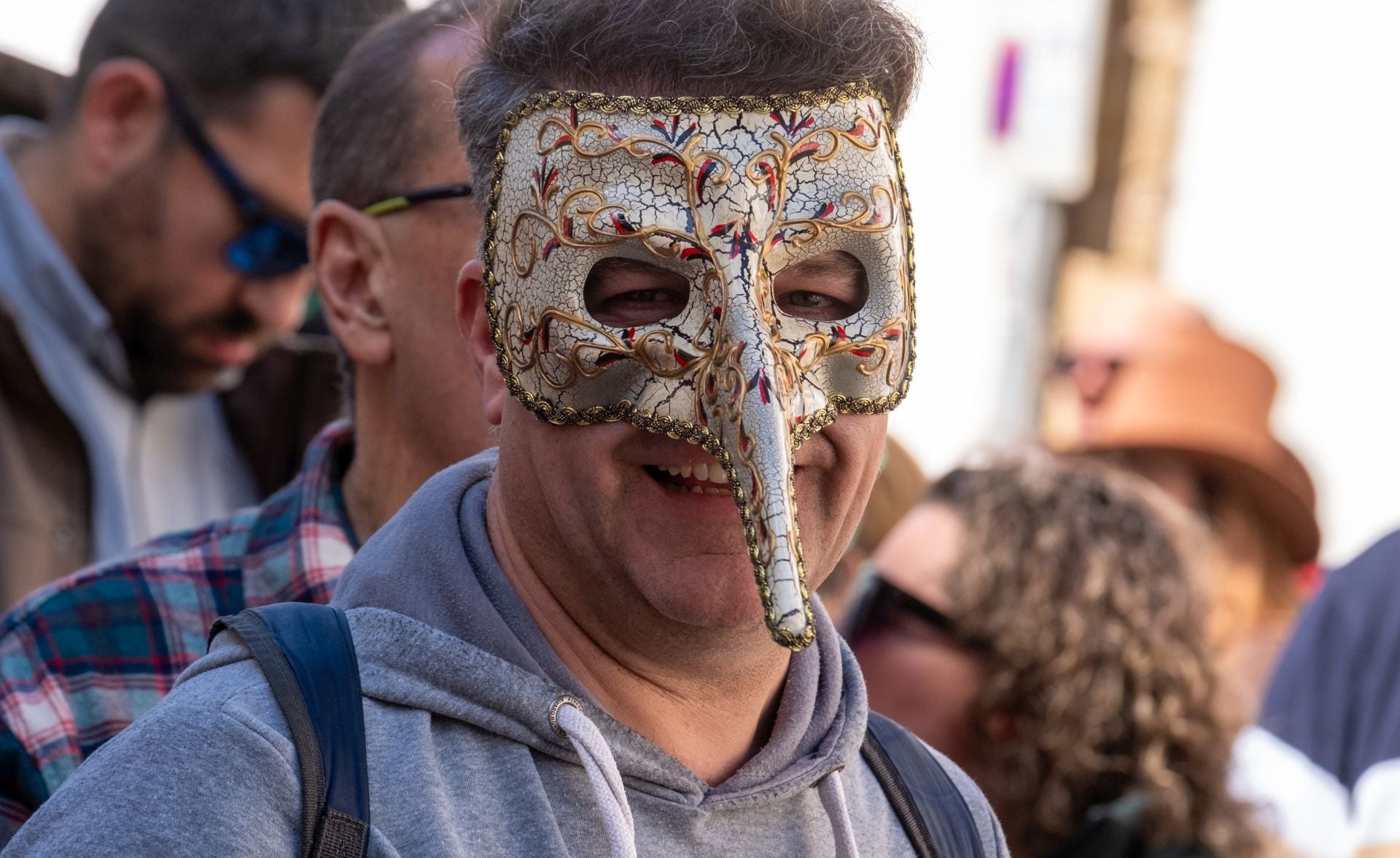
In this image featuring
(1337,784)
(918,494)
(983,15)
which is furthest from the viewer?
(983,15)

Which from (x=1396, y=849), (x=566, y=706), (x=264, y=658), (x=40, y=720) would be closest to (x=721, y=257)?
(x=566, y=706)

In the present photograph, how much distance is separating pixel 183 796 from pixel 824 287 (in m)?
0.77

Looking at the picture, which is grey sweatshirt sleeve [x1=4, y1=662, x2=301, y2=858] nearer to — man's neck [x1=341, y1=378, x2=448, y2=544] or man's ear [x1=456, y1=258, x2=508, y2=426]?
man's ear [x1=456, y1=258, x2=508, y2=426]

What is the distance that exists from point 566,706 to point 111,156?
2409 mm

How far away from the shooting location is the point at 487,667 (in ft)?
5.52

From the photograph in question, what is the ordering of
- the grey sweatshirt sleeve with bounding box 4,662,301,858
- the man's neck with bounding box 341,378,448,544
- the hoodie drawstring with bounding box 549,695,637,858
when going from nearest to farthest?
the grey sweatshirt sleeve with bounding box 4,662,301,858
the hoodie drawstring with bounding box 549,695,637,858
the man's neck with bounding box 341,378,448,544

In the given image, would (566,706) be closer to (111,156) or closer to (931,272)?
(111,156)

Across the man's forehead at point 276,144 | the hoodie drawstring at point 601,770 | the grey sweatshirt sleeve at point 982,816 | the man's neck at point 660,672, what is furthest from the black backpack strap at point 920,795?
the man's forehead at point 276,144

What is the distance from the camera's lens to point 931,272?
10.6m

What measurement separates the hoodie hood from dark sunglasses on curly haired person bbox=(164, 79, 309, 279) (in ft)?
5.97

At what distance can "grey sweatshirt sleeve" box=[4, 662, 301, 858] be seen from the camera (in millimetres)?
1494

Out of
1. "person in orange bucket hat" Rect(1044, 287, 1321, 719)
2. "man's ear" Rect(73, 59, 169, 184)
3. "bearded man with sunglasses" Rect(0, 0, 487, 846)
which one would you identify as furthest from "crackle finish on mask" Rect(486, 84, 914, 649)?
"person in orange bucket hat" Rect(1044, 287, 1321, 719)

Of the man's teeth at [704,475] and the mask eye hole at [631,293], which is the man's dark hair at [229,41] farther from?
the man's teeth at [704,475]

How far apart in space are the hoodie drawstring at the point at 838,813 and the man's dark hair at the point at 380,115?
1.25 meters
